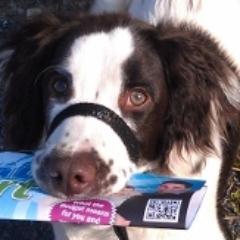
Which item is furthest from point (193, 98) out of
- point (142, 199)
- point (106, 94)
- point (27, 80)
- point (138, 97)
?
point (27, 80)

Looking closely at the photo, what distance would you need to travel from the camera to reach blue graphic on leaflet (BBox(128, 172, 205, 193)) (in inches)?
105

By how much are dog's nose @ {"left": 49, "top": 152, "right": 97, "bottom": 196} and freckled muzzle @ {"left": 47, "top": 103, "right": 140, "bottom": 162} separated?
0.51 ft

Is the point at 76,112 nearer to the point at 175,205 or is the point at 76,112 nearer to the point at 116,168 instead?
the point at 116,168

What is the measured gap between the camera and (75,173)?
245cm

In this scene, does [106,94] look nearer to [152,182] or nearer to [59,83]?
[59,83]

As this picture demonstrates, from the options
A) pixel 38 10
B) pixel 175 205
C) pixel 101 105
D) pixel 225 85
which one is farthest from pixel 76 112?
pixel 38 10

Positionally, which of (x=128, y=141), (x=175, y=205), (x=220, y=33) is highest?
(x=220, y=33)

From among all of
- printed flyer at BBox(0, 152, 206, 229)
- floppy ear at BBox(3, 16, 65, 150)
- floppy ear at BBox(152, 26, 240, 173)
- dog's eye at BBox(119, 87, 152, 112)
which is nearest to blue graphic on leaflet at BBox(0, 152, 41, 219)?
printed flyer at BBox(0, 152, 206, 229)

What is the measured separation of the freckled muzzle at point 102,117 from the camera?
8.54 feet

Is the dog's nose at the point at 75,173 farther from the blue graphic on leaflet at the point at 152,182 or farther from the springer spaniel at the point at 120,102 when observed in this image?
the blue graphic on leaflet at the point at 152,182

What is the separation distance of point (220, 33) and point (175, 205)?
1.16m

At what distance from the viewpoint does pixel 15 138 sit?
10.2 ft

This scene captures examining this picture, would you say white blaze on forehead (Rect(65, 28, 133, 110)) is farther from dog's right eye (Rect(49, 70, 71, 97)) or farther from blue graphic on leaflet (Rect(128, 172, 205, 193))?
blue graphic on leaflet (Rect(128, 172, 205, 193))

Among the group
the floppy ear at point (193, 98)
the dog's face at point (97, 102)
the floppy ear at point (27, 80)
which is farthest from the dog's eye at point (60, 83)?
the floppy ear at point (193, 98)
